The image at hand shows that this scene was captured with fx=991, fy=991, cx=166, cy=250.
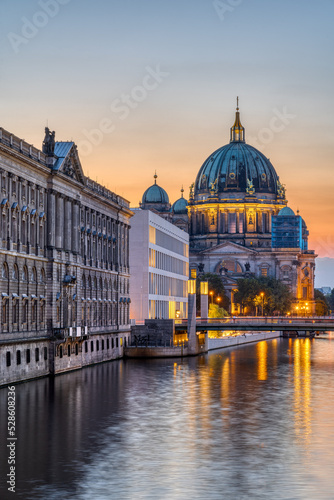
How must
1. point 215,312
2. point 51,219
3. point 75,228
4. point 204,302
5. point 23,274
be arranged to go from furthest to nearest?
point 215,312 < point 204,302 < point 75,228 < point 51,219 < point 23,274

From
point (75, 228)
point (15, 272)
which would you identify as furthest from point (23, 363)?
point (75, 228)

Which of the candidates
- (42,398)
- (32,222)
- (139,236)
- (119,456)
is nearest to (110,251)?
(139,236)

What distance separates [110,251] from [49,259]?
2688cm

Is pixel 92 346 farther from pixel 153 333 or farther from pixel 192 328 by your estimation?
pixel 192 328

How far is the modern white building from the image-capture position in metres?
130

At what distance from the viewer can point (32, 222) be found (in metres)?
80.1

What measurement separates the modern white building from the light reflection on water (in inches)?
1534

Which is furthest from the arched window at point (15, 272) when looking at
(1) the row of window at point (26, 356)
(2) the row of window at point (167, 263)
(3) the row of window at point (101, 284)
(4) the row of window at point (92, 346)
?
(2) the row of window at point (167, 263)

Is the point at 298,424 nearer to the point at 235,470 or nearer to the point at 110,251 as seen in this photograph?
the point at 235,470

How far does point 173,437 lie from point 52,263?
33.6m

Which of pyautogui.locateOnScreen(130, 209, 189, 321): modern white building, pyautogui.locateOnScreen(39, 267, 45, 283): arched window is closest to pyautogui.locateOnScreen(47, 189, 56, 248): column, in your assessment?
pyautogui.locateOnScreen(39, 267, 45, 283): arched window

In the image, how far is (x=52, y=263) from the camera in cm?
8419

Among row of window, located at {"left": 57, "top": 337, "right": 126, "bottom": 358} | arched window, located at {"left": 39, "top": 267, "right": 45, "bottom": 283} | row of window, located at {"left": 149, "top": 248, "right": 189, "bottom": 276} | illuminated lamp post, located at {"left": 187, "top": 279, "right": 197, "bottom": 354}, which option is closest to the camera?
arched window, located at {"left": 39, "top": 267, "right": 45, "bottom": 283}

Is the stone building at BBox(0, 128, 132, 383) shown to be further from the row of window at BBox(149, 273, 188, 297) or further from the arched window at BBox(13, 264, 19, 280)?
the row of window at BBox(149, 273, 188, 297)
